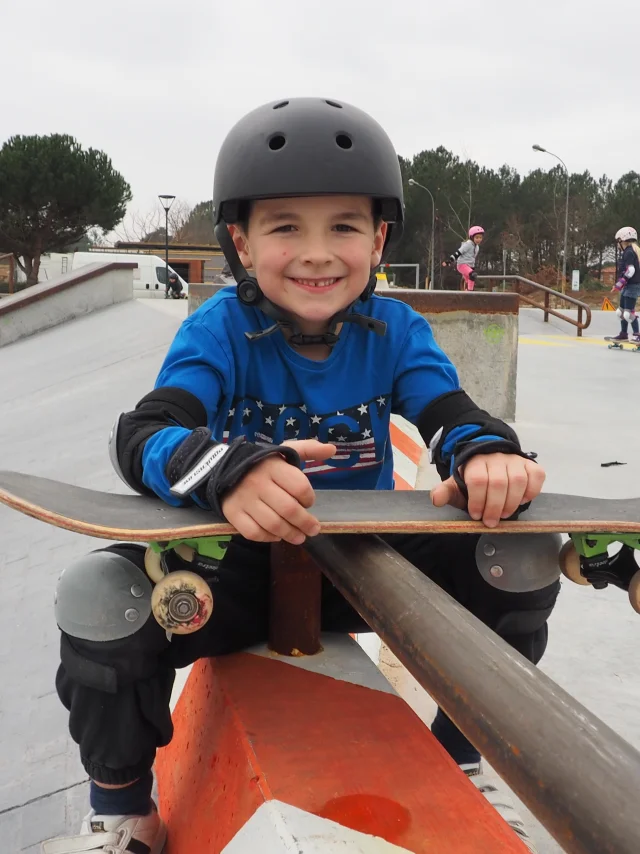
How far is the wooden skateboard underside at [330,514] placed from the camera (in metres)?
1.15

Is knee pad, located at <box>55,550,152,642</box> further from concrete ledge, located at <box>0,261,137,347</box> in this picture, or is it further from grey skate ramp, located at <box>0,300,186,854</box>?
concrete ledge, located at <box>0,261,137,347</box>

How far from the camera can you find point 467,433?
1565mm

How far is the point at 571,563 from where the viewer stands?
55.5 inches

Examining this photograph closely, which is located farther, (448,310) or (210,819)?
(448,310)

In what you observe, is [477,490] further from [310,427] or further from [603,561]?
[310,427]

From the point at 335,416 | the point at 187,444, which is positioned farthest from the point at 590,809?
the point at 335,416

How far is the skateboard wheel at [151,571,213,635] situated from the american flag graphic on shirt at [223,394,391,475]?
61 centimetres

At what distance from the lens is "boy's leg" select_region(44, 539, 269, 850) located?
1.27m

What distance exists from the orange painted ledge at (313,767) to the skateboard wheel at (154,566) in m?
0.25

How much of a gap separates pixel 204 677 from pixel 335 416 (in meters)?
0.64

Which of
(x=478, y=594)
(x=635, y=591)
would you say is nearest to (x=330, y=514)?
(x=478, y=594)

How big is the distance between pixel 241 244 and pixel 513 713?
4.90 ft

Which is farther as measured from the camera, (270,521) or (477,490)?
(477,490)

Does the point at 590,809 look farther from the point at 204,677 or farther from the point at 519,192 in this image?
the point at 519,192
